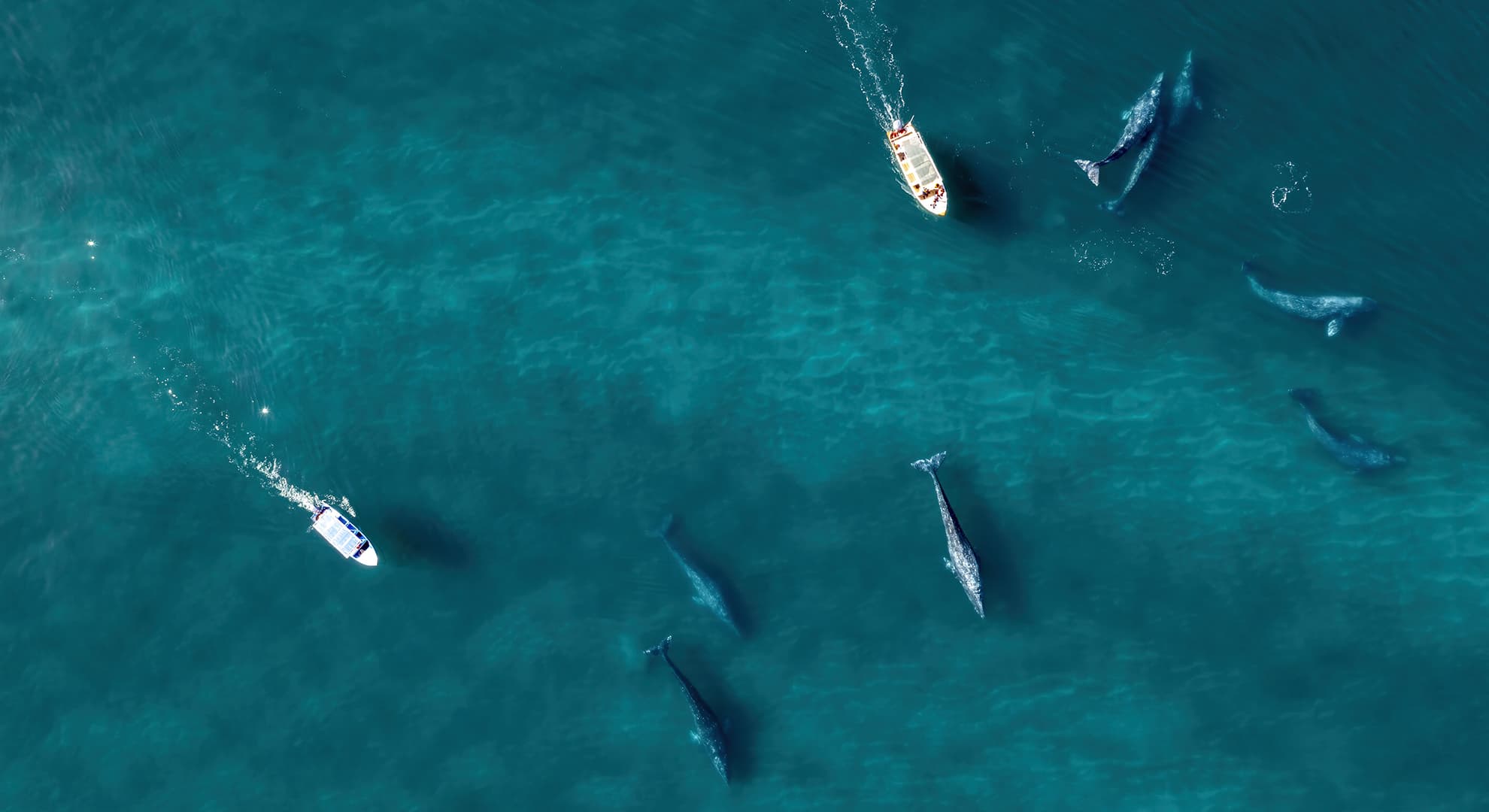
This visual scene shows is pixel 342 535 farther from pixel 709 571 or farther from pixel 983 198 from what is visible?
pixel 983 198

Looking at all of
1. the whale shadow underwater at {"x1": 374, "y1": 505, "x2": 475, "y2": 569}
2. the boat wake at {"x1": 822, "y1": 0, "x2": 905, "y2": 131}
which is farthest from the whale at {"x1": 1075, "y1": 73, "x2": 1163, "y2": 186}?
the whale shadow underwater at {"x1": 374, "y1": 505, "x2": 475, "y2": 569}

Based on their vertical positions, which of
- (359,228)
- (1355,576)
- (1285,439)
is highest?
(359,228)

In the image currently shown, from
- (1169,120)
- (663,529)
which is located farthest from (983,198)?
(663,529)

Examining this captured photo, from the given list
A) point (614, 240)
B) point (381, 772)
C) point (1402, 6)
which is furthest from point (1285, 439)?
point (381, 772)

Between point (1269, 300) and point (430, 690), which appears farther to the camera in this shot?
point (430, 690)

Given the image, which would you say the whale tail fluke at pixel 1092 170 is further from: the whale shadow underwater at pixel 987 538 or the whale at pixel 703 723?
the whale at pixel 703 723

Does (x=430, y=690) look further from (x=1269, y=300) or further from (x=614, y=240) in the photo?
(x=1269, y=300)
